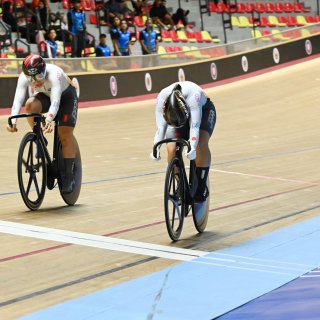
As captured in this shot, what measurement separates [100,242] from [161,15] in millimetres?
18008

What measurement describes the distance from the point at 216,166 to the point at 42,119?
426 cm

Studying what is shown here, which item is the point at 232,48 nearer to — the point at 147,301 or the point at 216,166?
the point at 216,166

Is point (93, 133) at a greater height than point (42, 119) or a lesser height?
lesser

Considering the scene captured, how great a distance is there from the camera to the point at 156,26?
23938 mm

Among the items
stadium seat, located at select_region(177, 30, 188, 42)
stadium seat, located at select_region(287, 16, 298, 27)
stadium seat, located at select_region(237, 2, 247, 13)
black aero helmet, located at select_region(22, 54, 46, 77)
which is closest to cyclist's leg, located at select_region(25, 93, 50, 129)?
black aero helmet, located at select_region(22, 54, 46, 77)

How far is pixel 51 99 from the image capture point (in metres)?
7.61

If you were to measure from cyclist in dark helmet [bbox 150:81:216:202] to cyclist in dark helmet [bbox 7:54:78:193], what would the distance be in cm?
119

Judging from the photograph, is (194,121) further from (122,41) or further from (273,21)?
(273,21)

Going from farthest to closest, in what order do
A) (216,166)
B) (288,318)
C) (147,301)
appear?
(216,166), (147,301), (288,318)

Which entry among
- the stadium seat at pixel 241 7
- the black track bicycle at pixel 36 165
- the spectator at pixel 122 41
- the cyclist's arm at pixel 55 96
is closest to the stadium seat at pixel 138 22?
the spectator at pixel 122 41

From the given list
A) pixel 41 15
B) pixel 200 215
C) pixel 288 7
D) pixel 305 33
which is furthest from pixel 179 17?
pixel 200 215

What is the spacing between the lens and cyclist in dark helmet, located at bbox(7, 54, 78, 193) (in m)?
7.47

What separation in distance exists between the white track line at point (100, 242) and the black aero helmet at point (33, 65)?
1.24m

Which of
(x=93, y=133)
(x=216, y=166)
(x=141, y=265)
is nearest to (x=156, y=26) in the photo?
(x=93, y=133)
